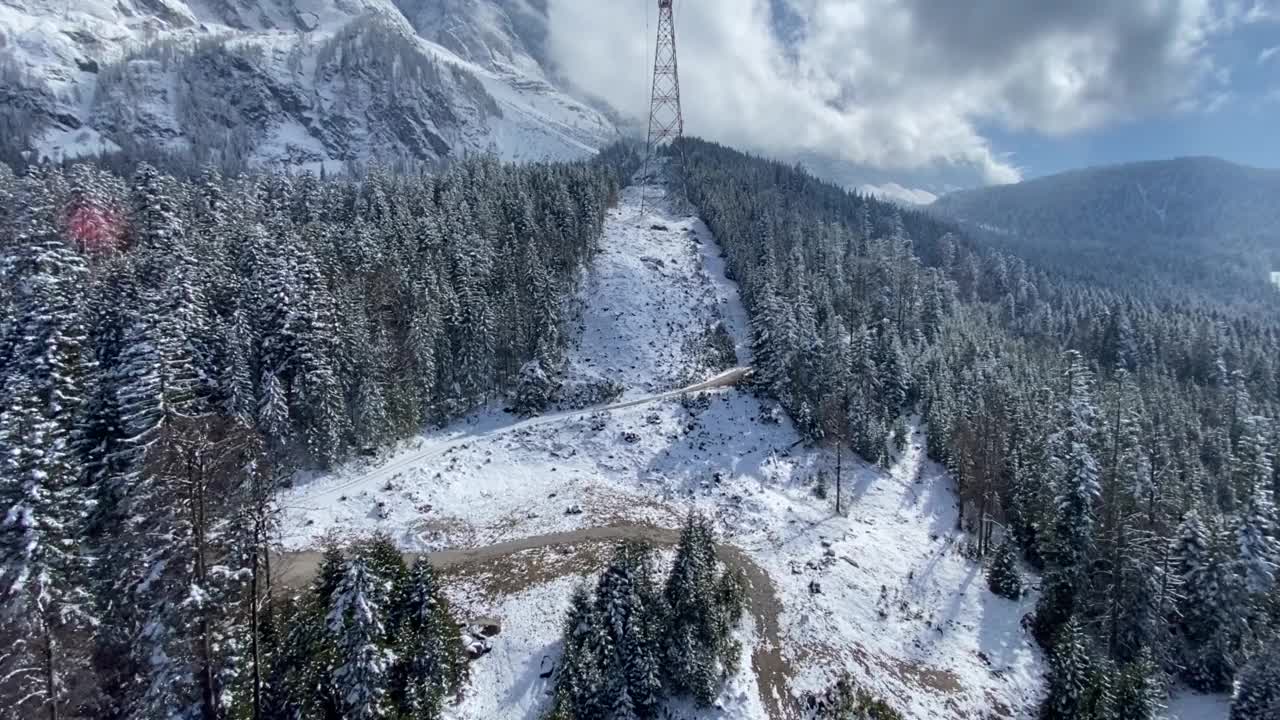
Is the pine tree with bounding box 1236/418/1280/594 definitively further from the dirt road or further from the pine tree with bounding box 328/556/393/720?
the pine tree with bounding box 328/556/393/720

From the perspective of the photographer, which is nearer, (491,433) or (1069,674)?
(1069,674)

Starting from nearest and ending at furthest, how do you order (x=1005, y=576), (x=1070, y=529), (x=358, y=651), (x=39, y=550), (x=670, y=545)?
(x=39, y=550), (x=358, y=651), (x=1070, y=529), (x=670, y=545), (x=1005, y=576)

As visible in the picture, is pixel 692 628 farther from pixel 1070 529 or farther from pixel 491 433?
pixel 491 433

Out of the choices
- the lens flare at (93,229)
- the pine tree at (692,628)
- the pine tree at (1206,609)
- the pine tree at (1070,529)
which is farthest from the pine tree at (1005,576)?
the lens flare at (93,229)

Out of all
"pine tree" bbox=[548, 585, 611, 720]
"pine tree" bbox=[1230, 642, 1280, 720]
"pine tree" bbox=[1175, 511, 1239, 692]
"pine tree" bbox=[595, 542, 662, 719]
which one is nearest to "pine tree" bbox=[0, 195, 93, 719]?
"pine tree" bbox=[548, 585, 611, 720]

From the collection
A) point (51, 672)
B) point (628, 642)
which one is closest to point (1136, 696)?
point (628, 642)

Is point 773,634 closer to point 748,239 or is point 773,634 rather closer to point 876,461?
point 876,461

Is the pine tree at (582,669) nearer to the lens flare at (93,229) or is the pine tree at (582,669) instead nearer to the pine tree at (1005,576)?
the pine tree at (1005,576)

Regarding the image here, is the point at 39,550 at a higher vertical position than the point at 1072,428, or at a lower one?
lower
